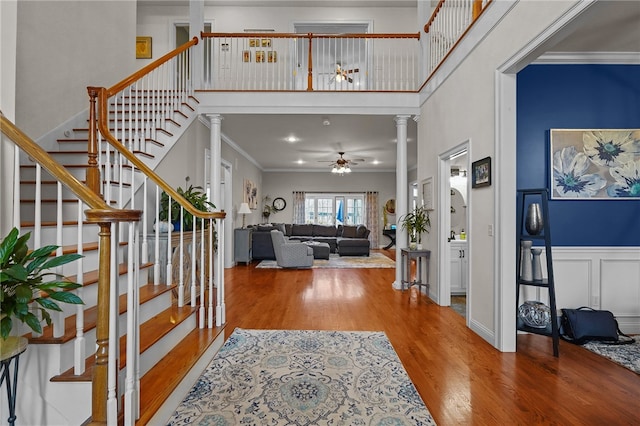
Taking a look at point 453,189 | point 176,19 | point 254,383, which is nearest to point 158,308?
point 254,383

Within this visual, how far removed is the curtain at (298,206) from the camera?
11.6 meters

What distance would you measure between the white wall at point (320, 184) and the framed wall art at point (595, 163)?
→ 827 cm

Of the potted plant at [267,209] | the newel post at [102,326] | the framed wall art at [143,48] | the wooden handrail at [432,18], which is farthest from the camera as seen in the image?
the potted plant at [267,209]

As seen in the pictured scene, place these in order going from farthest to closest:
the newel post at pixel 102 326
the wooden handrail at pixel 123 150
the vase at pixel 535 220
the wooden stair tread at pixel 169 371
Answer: the vase at pixel 535 220 → the wooden handrail at pixel 123 150 → the wooden stair tread at pixel 169 371 → the newel post at pixel 102 326

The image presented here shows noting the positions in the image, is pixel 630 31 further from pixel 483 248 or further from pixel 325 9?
pixel 325 9

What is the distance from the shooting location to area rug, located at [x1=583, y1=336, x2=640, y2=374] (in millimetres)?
2572

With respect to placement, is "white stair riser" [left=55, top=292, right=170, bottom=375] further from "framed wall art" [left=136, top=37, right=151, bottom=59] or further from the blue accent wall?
"framed wall art" [left=136, top=37, right=151, bottom=59]

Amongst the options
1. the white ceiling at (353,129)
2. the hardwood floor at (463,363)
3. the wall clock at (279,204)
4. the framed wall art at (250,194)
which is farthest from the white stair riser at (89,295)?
the wall clock at (279,204)

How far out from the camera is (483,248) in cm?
311

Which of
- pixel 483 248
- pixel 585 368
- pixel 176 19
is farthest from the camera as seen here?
pixel 176 19

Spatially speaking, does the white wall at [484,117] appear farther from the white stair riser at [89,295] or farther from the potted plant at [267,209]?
the potted plant at [267,209]

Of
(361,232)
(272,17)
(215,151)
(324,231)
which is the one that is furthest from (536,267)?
(324,231)

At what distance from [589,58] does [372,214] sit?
855 cm

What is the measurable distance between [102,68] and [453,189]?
240 inches
